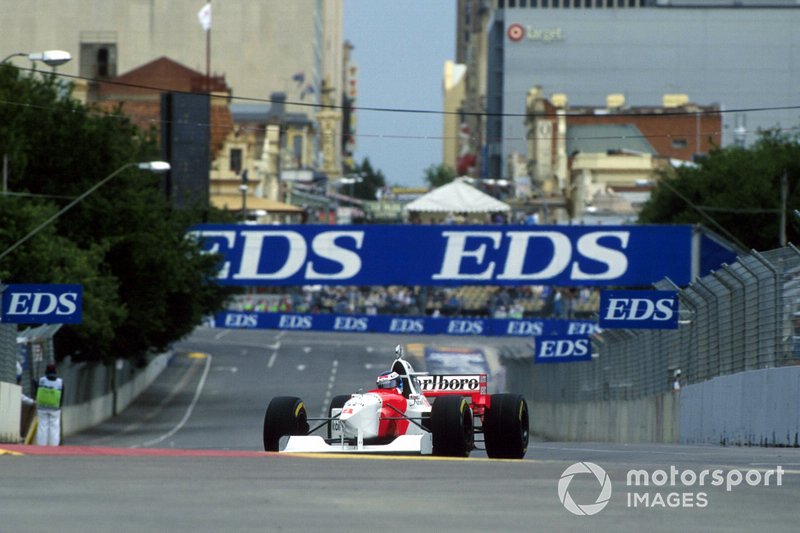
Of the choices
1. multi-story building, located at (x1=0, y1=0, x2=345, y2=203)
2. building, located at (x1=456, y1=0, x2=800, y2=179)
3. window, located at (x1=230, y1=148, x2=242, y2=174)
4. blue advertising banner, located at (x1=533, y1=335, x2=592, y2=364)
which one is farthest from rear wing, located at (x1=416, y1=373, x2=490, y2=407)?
building, located at (x1=456, y1=0, x2=800, y2=179)

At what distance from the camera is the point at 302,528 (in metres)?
9.89

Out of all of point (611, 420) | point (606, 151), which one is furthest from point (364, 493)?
point (606, 151)

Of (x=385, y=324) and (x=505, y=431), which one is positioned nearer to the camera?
(x=505, y=431)

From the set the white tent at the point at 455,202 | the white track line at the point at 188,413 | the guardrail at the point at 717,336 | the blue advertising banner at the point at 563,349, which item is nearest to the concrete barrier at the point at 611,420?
the guardrail at the point at 717,336

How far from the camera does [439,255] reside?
176 feet

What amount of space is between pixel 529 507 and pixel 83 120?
4253cm

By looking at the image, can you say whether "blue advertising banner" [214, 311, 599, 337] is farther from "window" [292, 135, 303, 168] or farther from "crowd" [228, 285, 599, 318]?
"window" [292, 135, 303, 168]

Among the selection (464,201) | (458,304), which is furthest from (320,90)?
(458,304)

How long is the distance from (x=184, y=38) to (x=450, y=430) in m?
127

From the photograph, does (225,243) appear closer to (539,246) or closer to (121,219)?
(121,219)

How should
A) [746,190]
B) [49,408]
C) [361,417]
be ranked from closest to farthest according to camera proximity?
1. [361,417]
2. [49,408]
3. [746,190]

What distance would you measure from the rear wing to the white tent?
255 ft

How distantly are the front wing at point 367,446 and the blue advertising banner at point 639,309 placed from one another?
1140cm

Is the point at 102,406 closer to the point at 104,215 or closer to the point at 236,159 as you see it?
the point at 104,215
